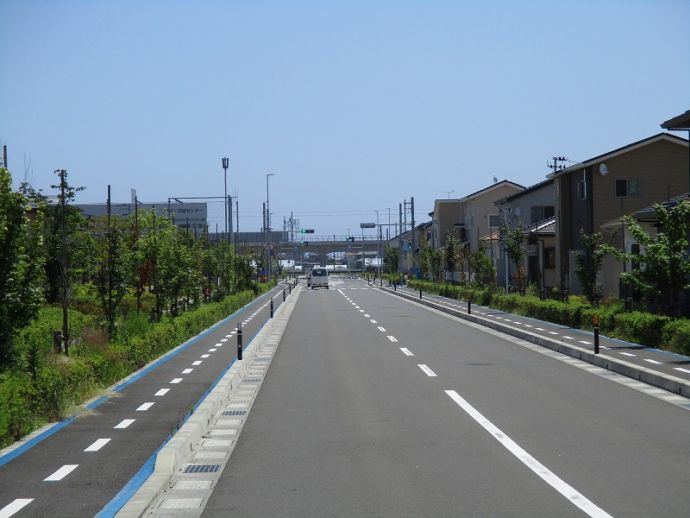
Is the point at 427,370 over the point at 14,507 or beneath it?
beneath

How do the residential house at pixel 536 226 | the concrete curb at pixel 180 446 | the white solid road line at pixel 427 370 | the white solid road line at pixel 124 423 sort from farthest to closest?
the residential house at pixel 536 226
the white solid road line at pixel 427 370
the white solid road line at pixel 124 423
the concrete curb at pixel 180 446

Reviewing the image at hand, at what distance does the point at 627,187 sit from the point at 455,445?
114ft

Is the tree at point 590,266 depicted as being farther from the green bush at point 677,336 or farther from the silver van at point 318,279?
the silver van at point 318,279

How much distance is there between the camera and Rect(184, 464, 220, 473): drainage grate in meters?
8.17

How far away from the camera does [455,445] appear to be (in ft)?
30.2

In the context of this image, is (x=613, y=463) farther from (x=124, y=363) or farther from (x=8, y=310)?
(x=124, y=363)

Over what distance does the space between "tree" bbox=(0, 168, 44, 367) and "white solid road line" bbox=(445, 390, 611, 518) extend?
6.82m

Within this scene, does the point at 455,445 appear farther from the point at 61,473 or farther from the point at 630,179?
the point at 630,179

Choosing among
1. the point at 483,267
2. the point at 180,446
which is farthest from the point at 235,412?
the point at 483,267

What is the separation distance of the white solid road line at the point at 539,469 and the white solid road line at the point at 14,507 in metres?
4.62

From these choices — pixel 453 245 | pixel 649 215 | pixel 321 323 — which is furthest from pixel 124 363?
pixel 453 245

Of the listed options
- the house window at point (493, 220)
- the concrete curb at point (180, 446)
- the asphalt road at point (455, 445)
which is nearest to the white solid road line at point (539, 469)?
the asphalt road at point (455, 445)

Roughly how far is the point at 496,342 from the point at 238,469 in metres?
16.0

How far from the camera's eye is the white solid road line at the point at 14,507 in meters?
6.57
